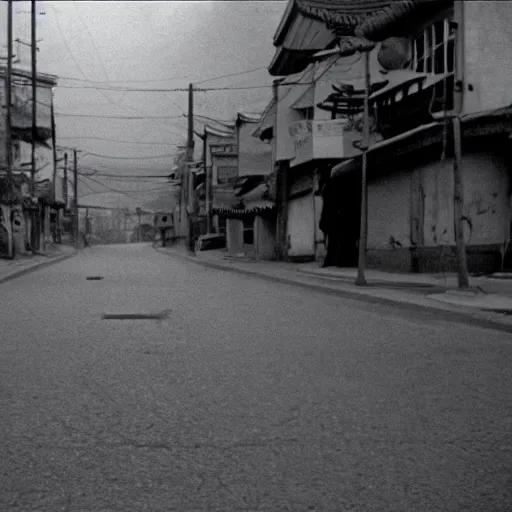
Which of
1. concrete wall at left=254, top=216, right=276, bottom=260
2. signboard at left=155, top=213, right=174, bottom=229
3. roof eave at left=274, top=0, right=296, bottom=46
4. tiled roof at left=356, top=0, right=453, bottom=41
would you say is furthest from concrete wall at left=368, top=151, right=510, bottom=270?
signboard at left=155, top=213, right=174, bottom=229

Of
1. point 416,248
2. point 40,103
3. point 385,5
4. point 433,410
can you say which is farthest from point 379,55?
point 40,103

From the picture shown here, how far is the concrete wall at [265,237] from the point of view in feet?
118

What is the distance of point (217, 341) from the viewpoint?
7.12m

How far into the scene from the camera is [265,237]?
3638 cm

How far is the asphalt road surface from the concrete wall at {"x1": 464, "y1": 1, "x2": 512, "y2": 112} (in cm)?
1017

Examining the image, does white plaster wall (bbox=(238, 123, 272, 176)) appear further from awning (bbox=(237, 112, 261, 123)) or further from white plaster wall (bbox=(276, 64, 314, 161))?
white plaster wall (bbox=(276, 64, 314, 161))

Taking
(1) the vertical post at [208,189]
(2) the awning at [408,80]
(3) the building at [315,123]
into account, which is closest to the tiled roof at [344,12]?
(3) the building at [315,123]

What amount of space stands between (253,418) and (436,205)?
15.3 metres

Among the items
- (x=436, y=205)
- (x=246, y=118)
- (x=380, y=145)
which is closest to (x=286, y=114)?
(x=246, y=118)

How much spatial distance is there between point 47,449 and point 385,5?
2296 cm

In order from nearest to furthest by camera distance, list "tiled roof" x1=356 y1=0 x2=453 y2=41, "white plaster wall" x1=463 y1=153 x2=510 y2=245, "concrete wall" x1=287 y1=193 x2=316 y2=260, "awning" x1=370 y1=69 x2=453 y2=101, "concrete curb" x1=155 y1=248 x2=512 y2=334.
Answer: "concrete curb" x1=155 y1=248 x2=512 y2=334 → "white plaster wall" x1=463 y1=153 x2=510 y2=245 → "awning" x1=370 y1=69 x2=453 y2=101 → "tiled roof" x1=356 y1=0 x2=453 y2=41 → "concrete wall" x1=287 y1=193 x2=316 y2=260

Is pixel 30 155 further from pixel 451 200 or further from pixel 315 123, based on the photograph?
pixel 451 200

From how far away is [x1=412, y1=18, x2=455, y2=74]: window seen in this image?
17.8m

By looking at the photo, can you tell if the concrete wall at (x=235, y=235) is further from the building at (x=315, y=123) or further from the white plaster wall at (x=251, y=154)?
the building at (x=315, y=123)
